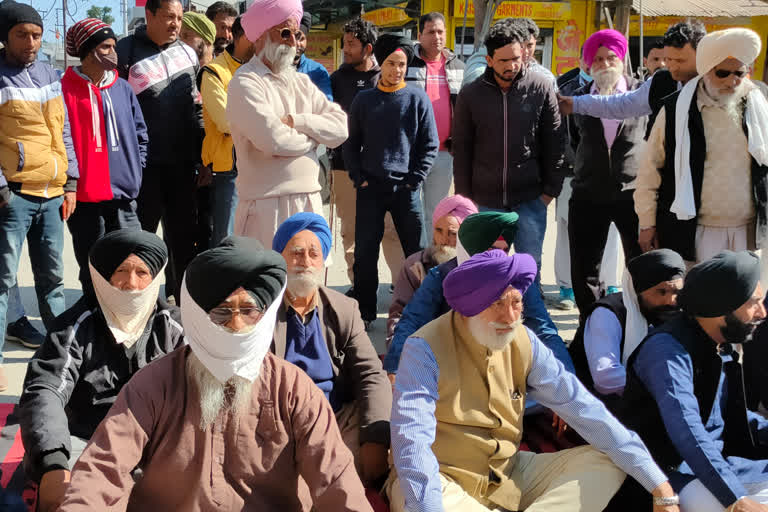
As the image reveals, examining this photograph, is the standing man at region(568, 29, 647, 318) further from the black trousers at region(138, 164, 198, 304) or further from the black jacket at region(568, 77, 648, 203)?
the black trousers at region(138, 164, 198, 304)

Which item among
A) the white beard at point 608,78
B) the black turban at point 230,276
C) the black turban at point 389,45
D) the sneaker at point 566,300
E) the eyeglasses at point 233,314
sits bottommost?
the sneaker at point 566,300

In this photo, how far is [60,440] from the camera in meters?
3.08

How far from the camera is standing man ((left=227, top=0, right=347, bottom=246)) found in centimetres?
498

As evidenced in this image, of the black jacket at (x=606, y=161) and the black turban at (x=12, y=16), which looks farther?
the black jacket at (x=606, y=161)

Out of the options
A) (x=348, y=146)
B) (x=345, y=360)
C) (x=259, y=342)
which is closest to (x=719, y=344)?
(x=345, y=360)

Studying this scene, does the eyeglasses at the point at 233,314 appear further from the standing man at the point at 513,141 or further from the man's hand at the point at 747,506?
the standing man at the point at 513,141

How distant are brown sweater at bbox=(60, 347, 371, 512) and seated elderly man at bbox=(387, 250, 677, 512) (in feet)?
1.19

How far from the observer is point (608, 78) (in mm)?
5934

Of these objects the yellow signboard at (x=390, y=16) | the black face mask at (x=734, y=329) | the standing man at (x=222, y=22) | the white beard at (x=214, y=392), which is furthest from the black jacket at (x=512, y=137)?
the yellow signboard at (x=390, y=16)

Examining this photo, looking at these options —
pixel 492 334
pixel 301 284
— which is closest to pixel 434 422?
pixel 492 334

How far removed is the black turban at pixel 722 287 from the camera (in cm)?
→ 338

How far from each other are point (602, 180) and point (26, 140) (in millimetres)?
3619

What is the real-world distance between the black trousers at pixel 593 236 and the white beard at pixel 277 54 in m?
2.19

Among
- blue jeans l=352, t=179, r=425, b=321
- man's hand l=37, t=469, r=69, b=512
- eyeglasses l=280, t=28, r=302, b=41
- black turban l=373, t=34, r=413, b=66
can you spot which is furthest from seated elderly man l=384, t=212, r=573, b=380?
black turban l=373, t=34, r=413, b=66
